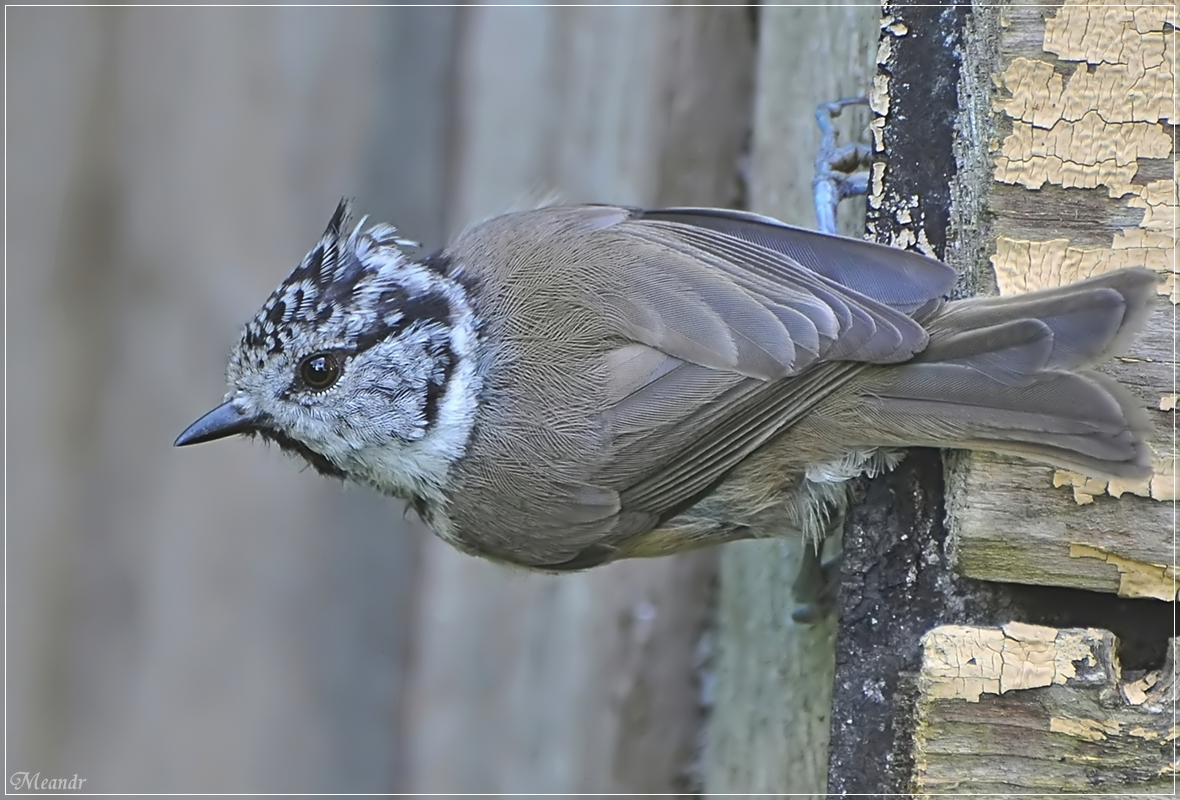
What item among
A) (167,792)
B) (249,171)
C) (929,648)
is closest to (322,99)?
(249,171)

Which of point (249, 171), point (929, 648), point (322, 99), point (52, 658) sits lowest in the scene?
point (52, 658)

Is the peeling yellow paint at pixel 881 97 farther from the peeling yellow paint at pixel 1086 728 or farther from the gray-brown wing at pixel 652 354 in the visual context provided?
the peeling yellow paint at pixel 1086 728

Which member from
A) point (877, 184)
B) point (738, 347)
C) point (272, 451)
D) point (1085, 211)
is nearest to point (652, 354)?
point (738, 347)

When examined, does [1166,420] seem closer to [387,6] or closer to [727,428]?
[727,428]

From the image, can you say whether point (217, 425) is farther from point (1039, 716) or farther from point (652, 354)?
point (1039, 716)

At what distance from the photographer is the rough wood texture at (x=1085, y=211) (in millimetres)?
1732

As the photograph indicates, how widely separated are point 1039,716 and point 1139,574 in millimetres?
248

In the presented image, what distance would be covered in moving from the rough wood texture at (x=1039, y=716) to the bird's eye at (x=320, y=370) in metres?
1.28

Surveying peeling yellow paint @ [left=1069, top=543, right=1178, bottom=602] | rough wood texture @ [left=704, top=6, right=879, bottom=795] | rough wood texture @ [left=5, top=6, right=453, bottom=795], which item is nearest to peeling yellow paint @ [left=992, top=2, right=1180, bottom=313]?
peeling yellow paint @ [left=1069, top=543, right=1178, bottom=602]

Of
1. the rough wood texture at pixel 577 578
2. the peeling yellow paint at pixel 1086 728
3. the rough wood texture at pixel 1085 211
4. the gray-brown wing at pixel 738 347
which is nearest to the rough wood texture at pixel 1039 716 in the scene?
the peeling yellow paint at pixel 1086 728

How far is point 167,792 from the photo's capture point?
2980 mm

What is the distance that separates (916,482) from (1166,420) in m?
0.37

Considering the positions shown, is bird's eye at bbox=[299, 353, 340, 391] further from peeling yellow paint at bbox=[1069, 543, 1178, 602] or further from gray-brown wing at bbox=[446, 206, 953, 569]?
peeling yellow paint at bbox=[1069, 543, 1178, 602]

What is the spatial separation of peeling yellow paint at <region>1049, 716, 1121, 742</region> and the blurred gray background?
4.56ft
